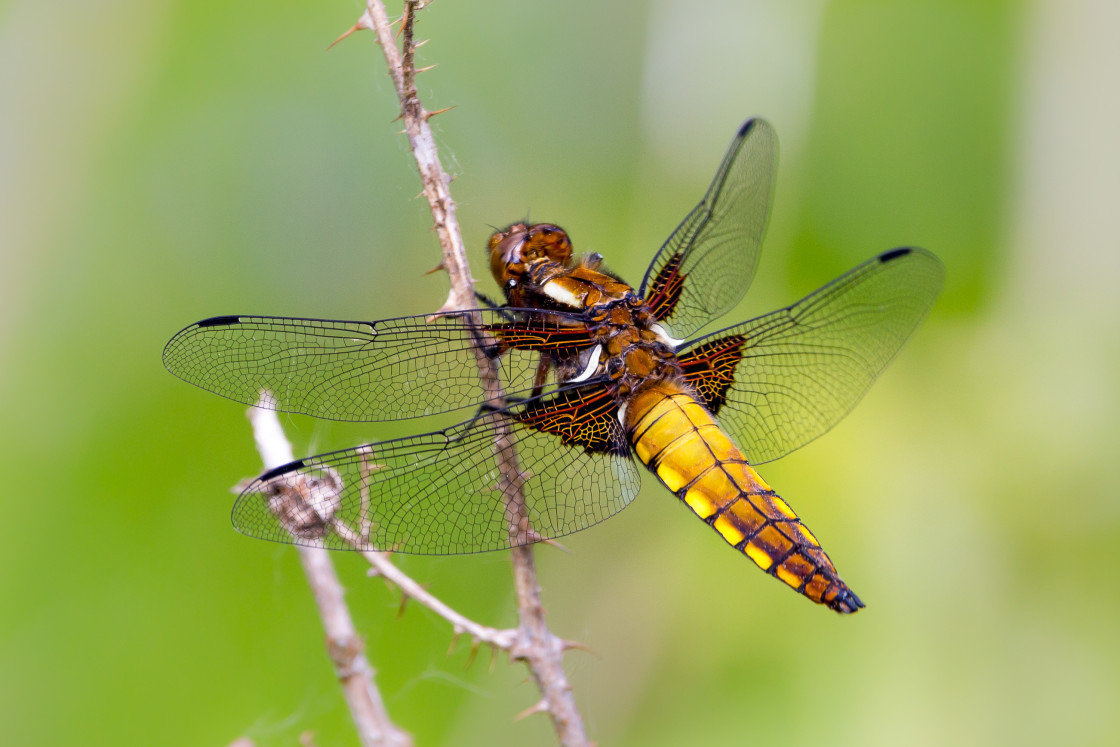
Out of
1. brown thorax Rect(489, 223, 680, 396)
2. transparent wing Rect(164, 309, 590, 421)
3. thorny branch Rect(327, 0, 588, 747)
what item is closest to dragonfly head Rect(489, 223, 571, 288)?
brown thorax Rect(489, 223, 680, 396)

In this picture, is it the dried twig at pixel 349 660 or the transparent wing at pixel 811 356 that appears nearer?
the dried twig at pixel 349 660

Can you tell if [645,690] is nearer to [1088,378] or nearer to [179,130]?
[1088,378]

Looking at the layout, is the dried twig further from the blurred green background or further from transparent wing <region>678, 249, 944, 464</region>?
transparent wing <region>678, 249, 944, 464</region>

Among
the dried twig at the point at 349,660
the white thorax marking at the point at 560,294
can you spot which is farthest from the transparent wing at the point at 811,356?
the dried twig at the point at 349,660

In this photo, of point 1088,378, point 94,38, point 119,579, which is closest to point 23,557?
point 119,579

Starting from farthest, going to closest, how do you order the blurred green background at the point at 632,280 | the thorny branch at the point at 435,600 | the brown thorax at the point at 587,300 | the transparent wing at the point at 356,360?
the blurred green background at the point at 632,280 < the brown thorax at the point at 587,300 < the transparent wing at the point at 356,360 < the thorny branch at the point at 435,600

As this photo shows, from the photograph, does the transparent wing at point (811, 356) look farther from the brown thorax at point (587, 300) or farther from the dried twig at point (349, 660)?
the dried twig at point (349, 660)

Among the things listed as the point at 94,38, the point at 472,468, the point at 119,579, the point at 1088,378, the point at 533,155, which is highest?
the point at 94,38
